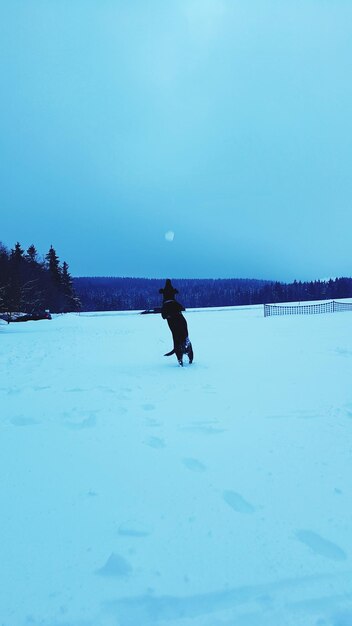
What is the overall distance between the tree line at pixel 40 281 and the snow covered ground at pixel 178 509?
110ft

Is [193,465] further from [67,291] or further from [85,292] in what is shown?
[85,292]

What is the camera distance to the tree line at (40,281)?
42.0 m

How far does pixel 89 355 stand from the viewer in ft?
32.7

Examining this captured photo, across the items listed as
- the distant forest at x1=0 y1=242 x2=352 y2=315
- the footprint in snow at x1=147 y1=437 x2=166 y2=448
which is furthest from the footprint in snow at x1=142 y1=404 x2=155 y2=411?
the distant forest at x1=0 y1=242 x2=352 y2=315

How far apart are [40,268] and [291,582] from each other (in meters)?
59.7

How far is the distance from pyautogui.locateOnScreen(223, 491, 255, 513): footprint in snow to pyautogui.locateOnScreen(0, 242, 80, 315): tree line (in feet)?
116

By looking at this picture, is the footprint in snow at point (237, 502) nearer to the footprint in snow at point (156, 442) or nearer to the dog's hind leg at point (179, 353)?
the footprint in snow at point (156, 442)

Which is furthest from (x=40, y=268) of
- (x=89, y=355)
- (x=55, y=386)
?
(x=55, y=386)

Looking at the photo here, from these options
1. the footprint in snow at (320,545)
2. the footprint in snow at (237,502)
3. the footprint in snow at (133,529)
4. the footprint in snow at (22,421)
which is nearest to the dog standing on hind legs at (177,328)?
the footprint in snow at (22,421)

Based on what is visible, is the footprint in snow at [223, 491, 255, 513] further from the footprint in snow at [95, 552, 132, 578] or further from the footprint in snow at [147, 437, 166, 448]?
the footprint in snow at [147, 437, 166, 448]

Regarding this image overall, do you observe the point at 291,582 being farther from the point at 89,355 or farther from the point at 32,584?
the point at 89,355

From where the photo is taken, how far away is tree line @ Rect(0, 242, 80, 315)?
1655 inches

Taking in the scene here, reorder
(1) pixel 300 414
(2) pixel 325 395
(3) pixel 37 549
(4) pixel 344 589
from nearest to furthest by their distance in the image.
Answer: (4) pixel 344 589 < (3) pixel 37 549 < (1) pixel 300 414 < (2) pixel 325 395

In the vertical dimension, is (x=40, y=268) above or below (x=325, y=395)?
above
